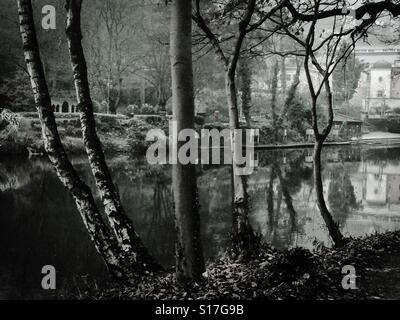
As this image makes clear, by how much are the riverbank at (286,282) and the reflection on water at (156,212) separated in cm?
182

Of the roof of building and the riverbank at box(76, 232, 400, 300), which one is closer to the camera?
the riverbank at box(76, 232, 400, 300)

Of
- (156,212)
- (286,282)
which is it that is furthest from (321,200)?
(156,212)

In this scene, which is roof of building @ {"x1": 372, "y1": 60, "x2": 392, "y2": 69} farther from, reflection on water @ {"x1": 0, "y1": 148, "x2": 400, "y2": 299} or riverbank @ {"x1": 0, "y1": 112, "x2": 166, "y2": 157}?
riverbank @ {"x1": 0, "y1": 112, "x2": 166, "y2": 157}

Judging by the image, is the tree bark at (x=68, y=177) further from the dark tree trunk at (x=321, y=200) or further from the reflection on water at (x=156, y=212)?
the dark tree trunk at (x=321, y=200)

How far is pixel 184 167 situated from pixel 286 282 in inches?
56.0

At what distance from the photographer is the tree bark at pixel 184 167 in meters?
3.69

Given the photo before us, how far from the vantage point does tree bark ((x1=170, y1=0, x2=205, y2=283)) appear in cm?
369

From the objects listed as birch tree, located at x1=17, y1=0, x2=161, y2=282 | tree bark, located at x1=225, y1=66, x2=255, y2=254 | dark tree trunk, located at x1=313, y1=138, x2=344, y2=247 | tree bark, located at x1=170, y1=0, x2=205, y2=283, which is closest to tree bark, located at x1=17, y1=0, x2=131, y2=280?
birch tree, located at x1=17, y1=0, x2=161, y2=282

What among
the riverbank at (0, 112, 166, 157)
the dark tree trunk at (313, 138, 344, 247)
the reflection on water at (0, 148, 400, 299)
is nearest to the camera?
the dark tree trunk at (313, 138, 344, 247)

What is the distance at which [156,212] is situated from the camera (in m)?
9.48

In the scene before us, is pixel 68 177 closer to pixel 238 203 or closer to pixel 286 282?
pixel 238 203

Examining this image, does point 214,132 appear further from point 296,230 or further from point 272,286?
point 272,286

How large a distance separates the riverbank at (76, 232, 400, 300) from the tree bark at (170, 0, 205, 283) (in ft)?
0.82
